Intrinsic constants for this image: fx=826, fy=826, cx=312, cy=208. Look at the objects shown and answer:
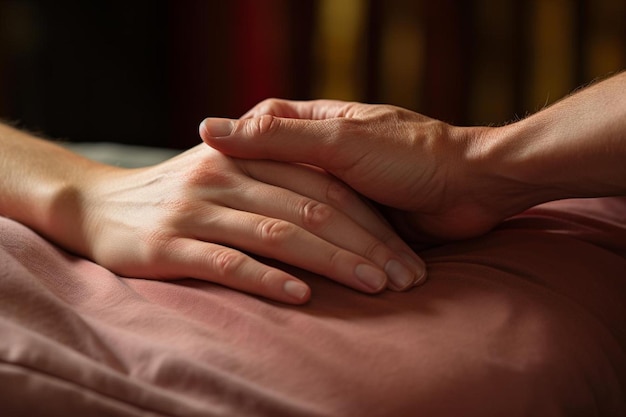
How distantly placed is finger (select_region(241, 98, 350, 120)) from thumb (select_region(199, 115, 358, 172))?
12 cm

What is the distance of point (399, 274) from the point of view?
70 cm

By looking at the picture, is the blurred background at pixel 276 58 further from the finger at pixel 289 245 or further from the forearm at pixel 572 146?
the finger at pixel 289 245

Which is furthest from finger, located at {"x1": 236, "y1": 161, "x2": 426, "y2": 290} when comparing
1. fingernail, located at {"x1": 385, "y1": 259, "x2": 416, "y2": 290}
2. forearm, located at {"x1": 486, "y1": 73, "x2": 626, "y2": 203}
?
forearm, located at {"x1": 486, "y1": 73, "x2": 626, "y2": 203}

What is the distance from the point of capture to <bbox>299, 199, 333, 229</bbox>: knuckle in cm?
74

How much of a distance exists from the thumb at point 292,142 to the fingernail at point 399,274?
0.36ft

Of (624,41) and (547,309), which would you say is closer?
(547,309)

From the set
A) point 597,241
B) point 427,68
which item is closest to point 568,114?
point 597,241

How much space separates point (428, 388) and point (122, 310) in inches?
9.9

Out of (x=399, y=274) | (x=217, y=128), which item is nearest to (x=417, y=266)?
(x=399, y=274)

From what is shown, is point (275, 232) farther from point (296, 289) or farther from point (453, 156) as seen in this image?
point (453, 156)

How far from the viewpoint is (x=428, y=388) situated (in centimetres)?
56

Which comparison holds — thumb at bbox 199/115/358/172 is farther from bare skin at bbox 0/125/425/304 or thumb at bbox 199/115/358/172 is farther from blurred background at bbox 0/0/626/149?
blurred background at bbox 0/0/626/149

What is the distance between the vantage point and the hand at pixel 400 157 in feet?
2.49

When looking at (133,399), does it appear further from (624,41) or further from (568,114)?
(624,41)
